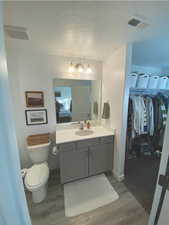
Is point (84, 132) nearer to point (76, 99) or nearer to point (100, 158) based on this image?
→ point (100, 158)

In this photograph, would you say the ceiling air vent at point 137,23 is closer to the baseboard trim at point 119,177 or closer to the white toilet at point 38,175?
the white toilet at point 38,175

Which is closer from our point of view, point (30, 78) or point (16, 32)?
point (16, 32)

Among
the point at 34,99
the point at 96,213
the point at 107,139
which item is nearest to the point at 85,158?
the point at 107,139

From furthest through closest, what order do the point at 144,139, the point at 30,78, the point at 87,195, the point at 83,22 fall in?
1. the point at 144,139
2. the point at 30,78
3. the point at 87,195
4. the point at 83,22

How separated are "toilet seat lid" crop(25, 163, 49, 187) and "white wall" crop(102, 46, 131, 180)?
50.1 inches

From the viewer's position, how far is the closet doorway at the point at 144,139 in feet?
6.43

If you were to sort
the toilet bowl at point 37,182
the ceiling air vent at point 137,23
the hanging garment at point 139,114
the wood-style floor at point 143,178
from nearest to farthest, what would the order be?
the ceiling air vent at point 137,23 < the toilet bowl at point 37,182 < the wood-style floor at point 143,178 < the hanging garment at point 139,114

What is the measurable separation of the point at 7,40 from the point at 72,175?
2328 millimetres

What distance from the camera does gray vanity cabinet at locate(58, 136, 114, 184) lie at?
1.71 m

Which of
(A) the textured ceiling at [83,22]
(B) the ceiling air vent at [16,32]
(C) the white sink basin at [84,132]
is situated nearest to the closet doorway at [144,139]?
(C) the white sink basin at [84,132]

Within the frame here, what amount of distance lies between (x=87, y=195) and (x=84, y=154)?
0.61 m

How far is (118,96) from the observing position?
5.92 ft

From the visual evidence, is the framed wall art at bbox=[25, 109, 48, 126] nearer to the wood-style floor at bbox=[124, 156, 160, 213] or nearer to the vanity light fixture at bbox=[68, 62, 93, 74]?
the vanity light fixture at bbox=[68, 62, 93, 74]

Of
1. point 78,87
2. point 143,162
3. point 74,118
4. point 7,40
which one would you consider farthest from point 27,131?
point 143,162
